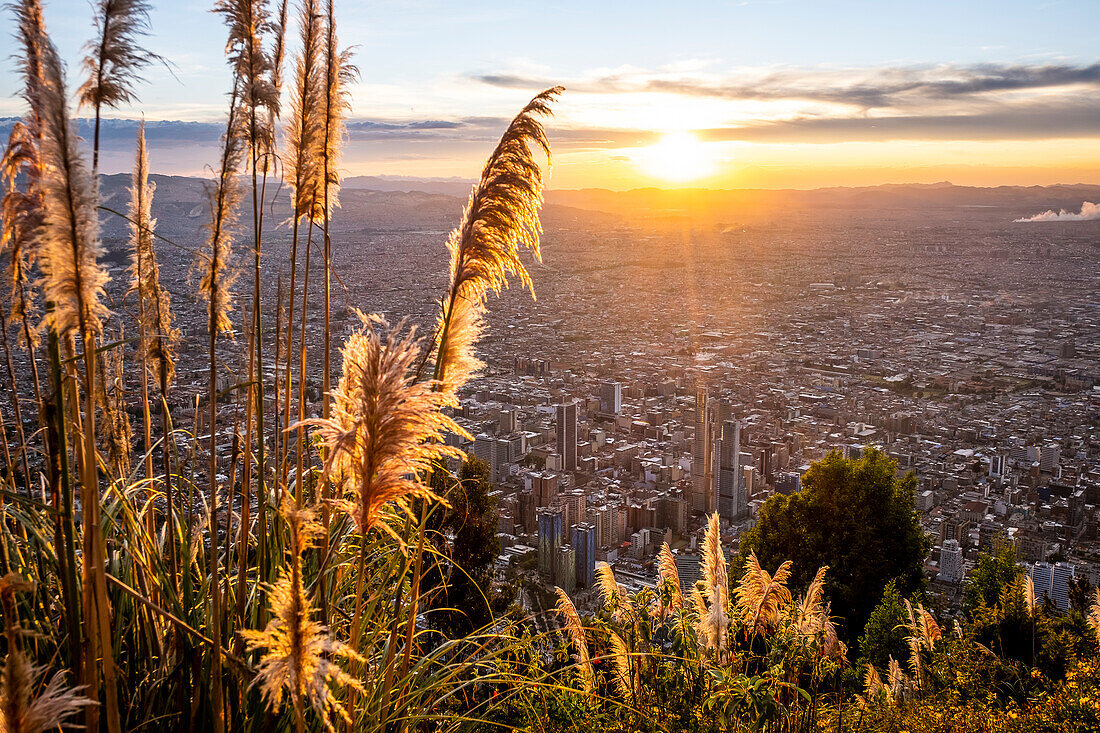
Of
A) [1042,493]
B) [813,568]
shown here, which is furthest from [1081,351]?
[813,568]

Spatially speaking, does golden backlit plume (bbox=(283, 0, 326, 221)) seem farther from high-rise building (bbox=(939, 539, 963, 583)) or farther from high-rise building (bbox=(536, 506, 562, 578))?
high-rise building (bbox=(939, 539, 963, 583))

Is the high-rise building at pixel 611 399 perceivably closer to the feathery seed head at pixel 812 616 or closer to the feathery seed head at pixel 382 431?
the feathery seed head at pixel 812 616

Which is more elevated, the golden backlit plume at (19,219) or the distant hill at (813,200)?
the distant hill at (813,200)

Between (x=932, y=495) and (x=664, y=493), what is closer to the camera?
(x=664, y=493)

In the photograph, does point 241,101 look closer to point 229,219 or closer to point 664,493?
point 229,219

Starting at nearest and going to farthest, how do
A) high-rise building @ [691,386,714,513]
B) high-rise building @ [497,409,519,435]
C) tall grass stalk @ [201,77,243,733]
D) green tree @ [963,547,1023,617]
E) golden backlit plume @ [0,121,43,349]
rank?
golden backlit plume @ [0,121,43,349] → tall grass stalk @ [201,77,243,733] → green tree @ [963,547,1023,617] → high-rise building @ [691,386,714,513] → high-rise building @ [497,409,519,435]

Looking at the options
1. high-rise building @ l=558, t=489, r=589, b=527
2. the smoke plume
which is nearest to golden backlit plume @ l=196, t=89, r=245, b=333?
high-rise building @ l=558, t=489, r=589, b=527

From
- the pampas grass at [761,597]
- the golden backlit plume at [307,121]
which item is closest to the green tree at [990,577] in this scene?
the pampas grass at [761,597]
